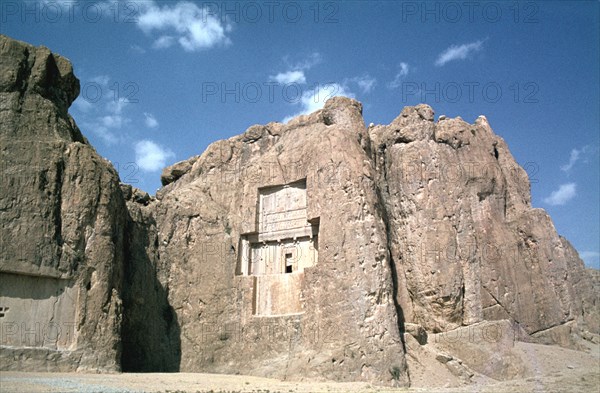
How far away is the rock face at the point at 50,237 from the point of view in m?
23.6

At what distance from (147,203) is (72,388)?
1651cm

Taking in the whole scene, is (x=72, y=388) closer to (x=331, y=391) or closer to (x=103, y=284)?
(x=103, y=284)

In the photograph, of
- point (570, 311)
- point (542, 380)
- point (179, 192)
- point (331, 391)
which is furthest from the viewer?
point (179, 192)

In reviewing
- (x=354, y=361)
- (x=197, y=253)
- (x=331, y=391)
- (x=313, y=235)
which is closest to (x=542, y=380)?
(x=354, y=361)

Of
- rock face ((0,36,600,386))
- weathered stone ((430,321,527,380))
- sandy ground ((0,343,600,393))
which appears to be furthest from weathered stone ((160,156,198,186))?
weathered stone ((430,321,527,380))

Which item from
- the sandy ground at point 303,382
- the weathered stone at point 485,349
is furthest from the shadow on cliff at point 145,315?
the weathered stone at point 485,349

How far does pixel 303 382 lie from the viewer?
25047mm

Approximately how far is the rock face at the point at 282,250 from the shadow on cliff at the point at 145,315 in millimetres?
71

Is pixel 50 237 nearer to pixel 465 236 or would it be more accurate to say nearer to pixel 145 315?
pixel 145 315

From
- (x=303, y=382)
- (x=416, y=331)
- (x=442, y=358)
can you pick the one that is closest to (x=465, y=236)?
(x=416, y=331)

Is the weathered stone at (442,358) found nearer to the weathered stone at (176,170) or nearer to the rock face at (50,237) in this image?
the rock face at (50,237)

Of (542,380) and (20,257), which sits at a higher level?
(20,257)

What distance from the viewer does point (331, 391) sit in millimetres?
22203

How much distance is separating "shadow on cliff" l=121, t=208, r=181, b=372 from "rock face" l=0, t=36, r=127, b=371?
3.13 m
